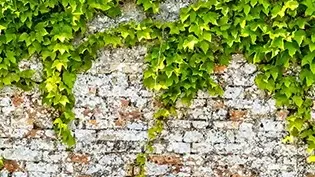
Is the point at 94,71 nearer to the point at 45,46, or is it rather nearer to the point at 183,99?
the point at 45,46

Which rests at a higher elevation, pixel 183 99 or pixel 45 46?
pixel 45 46

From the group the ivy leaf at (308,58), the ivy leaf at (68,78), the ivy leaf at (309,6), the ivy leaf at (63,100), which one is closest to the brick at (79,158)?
the ivy leaf at (63,100)

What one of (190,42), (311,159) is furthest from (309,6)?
(311,159)

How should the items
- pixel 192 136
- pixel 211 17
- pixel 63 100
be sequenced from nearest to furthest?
pixel 211 17, pixel 63 100, pixel 192 136

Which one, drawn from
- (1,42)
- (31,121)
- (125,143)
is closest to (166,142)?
(125,143)

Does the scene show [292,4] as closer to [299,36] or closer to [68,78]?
[299,36]

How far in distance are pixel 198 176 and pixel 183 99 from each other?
0.58 metres

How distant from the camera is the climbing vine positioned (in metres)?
3.79

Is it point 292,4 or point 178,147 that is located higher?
point 292,4

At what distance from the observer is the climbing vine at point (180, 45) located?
12.4ft

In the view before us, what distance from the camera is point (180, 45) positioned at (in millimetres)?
3861

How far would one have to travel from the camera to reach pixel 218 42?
154 inches

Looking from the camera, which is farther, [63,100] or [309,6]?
[63,100]

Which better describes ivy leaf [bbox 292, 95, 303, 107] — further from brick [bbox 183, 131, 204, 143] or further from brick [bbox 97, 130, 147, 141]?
brick [bbox 97, 130, 147, 141]
